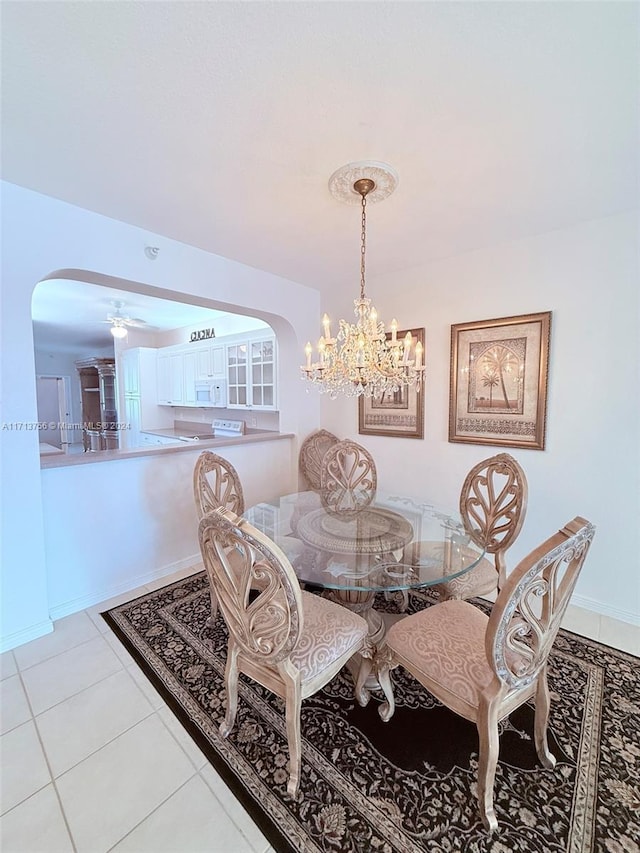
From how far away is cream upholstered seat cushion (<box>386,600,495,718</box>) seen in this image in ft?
3.98

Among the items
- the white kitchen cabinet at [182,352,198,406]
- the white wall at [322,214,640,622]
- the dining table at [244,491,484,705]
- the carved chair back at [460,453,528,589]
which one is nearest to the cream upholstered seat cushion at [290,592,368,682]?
the dining table at [244,491,484,705]

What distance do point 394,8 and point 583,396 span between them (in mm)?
2280

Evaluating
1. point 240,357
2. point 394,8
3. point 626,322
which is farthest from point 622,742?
point 240,357

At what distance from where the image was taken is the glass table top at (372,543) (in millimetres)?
1533

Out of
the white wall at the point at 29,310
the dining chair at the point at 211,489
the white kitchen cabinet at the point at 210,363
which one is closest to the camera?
the white wall at the point at 29,310

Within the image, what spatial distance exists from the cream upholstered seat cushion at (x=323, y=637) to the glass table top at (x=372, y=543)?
167 millimetres

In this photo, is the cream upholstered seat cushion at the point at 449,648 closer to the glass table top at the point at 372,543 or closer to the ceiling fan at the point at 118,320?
the glass table top at the point at 372,543

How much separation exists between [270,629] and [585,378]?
2470 millimetres

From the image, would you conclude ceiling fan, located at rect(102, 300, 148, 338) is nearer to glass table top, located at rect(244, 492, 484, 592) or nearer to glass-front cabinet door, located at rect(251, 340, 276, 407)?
glass-front cabinet door, located at rect(251, 340, 276, 407)

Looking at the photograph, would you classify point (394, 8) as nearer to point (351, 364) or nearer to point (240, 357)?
point (351, 364)

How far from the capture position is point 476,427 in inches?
109

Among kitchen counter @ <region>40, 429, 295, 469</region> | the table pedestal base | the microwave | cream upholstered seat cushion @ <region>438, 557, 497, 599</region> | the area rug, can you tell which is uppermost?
the microwave

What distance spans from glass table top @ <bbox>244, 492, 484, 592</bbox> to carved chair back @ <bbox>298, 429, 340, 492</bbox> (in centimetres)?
111

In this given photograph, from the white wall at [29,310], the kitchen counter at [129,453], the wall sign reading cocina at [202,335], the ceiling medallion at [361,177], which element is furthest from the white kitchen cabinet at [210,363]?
the ceiling medallion at [361,177]
